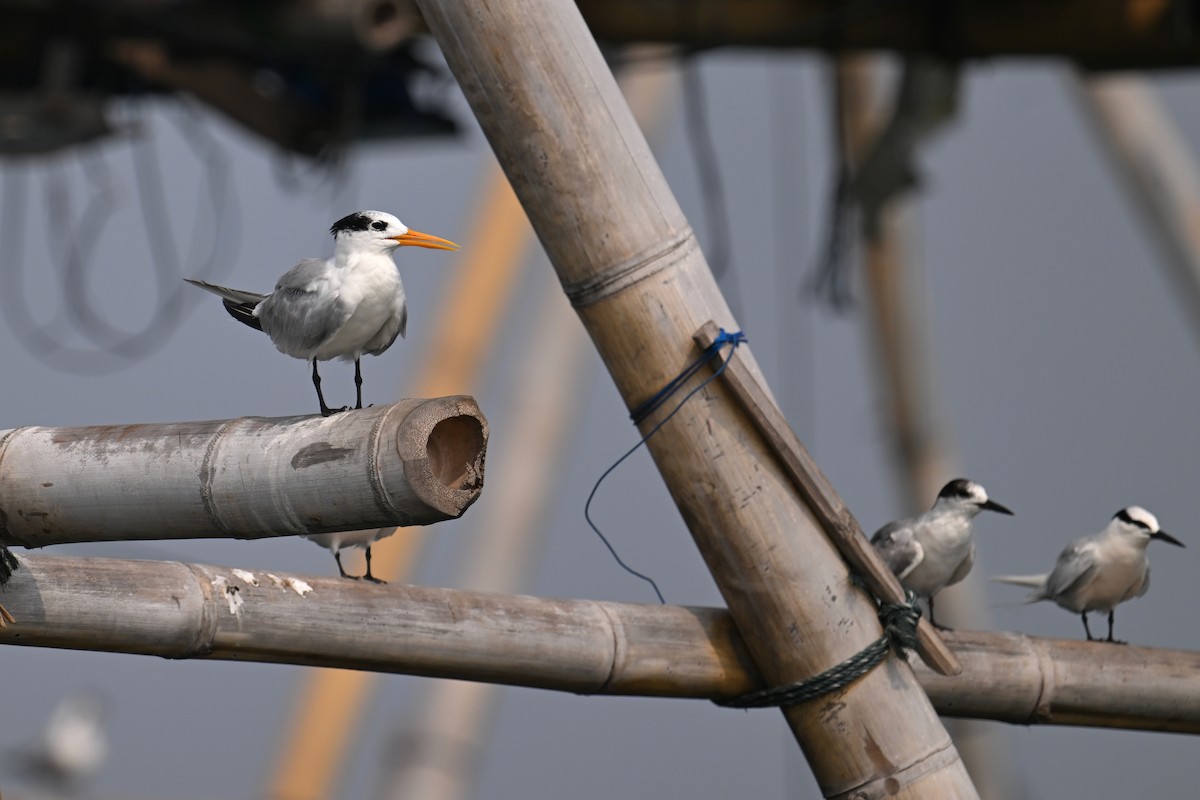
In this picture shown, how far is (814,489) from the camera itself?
3037mm

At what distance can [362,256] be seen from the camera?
9.68 ft

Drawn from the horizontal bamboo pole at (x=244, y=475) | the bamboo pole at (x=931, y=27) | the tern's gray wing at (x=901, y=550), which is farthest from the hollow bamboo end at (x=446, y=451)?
the bamboo pole at (x=931, y=27)

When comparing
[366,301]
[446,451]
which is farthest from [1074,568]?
[446,451]

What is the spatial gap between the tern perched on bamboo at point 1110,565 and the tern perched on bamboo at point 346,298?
2.21 meters

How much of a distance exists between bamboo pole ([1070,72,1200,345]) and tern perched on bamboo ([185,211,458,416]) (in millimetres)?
4280

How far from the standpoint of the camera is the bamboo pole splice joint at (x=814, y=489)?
3020mm

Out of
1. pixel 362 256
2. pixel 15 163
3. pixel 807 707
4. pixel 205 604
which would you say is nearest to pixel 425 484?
pixel 205 604

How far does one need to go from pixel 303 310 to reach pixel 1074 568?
2.43m

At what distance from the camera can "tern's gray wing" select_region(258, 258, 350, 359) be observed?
290cm

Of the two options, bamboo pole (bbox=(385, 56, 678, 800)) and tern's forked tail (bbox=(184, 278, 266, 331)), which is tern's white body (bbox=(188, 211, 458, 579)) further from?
bamboo pole (bbox=(385, 56, 678, 800))

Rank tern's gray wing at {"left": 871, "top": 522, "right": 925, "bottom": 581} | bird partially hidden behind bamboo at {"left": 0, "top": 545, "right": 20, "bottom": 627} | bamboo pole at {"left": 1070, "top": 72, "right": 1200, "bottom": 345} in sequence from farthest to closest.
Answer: bamboo pole at {"left": 1070, "top": 72, "right": 1200, "bottom": 345}, tern's gray wing at {"left": 871, "top": 522, "right": 925, "bottom": 581}, bird partially hidden behind bamboo at {"left": 0, "top": 545, "right": 20, "bottom": 627}

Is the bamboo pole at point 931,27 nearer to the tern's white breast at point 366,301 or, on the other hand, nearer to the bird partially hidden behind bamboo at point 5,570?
the tern's white breast at point 366,301

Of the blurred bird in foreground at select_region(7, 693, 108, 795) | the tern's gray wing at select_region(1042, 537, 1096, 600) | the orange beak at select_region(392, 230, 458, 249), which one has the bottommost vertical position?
the blurred bird in foreground at select_region(7, 693, 108, 795)

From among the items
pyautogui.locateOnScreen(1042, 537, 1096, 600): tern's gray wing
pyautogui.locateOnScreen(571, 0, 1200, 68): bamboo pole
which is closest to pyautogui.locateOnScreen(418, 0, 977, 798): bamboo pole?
pyautogui.locateOnScreen(1042, 537, 1096, 600): tern's gray wing
